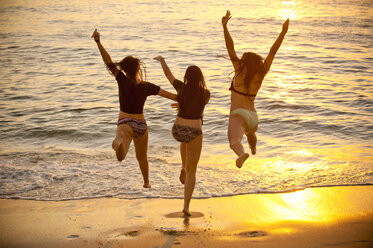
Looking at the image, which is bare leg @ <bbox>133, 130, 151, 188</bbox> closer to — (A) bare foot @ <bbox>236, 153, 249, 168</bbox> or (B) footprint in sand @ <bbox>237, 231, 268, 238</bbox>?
(A) bare foot @ <bbox>236, 153, 249, 168</bbox>

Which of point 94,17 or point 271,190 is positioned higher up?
point 94,17

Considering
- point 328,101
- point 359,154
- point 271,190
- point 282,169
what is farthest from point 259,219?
point 328,101

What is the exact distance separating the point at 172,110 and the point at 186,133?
25.0 feet

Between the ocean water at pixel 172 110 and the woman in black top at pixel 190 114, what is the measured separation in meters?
1.37

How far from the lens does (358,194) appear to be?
7160 mm

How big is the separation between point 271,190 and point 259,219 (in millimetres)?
1393

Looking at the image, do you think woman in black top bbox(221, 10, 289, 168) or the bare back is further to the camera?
the bare back

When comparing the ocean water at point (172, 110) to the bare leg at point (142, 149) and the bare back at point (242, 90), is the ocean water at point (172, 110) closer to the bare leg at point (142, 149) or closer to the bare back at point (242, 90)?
the bare leg at point (142, 149)

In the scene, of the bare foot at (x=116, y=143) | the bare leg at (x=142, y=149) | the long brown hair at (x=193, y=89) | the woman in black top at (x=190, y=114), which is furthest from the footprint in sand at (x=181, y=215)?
the long brown hair at (x=193, y=89)

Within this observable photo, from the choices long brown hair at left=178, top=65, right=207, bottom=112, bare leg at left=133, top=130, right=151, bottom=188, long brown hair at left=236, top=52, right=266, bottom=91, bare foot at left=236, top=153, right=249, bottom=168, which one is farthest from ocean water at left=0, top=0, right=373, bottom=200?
long brown hair at left=236, top=52, right=266, bottom=91

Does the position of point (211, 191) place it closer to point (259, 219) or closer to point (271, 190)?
point (271, 190)

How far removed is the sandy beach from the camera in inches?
213

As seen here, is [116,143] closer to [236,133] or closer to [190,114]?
[190,114]

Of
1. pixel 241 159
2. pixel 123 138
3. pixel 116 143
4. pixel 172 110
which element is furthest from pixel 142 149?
pixel 172 110
